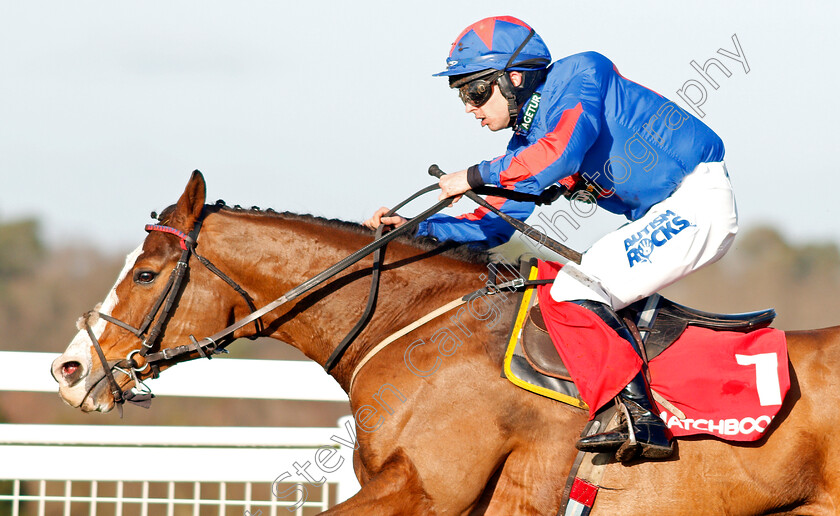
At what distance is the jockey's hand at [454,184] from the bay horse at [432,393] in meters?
0.38

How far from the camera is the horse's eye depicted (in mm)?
3658

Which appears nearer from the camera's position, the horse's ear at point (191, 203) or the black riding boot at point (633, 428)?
the black riding boot at point (633, 428)

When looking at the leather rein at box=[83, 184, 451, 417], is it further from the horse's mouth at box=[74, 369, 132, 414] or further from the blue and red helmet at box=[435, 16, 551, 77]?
the blue and red helmet at box=[435, 16, 551, 77]

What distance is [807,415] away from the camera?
3420mm

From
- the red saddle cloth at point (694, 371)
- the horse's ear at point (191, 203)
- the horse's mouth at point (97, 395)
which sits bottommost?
the horse's mouth at point (97, 395)

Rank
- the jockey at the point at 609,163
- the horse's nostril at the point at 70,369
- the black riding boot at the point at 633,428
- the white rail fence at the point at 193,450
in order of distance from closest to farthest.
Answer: the black riding boot at the point at 633,428 < the jockey at the point at 609,163 < the horse's nostril at the point at 70,369 < the white rail fence at the point at 193,450

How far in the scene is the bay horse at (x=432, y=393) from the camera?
3.36 meters

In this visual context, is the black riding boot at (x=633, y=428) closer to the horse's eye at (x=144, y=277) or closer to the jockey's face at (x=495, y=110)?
the jockey's face at (x=495, y=110)

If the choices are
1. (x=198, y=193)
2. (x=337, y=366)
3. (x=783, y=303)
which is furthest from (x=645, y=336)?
(x=783, y=303)

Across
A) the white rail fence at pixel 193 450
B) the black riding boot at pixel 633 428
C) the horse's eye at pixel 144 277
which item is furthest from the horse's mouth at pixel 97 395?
the black riding boot at pixel 633 428

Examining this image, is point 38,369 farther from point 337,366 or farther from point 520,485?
point 520,485

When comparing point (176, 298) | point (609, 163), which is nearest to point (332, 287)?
point (176, 298)

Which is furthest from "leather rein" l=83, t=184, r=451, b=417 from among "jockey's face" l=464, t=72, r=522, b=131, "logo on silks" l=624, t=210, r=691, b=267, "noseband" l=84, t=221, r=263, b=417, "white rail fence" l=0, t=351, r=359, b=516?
"white rail fence" l=0, t=351, r=359, b=516

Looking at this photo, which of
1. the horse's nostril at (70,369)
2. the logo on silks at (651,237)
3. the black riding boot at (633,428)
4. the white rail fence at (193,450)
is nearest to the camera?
the black riding boot at (633,428)
